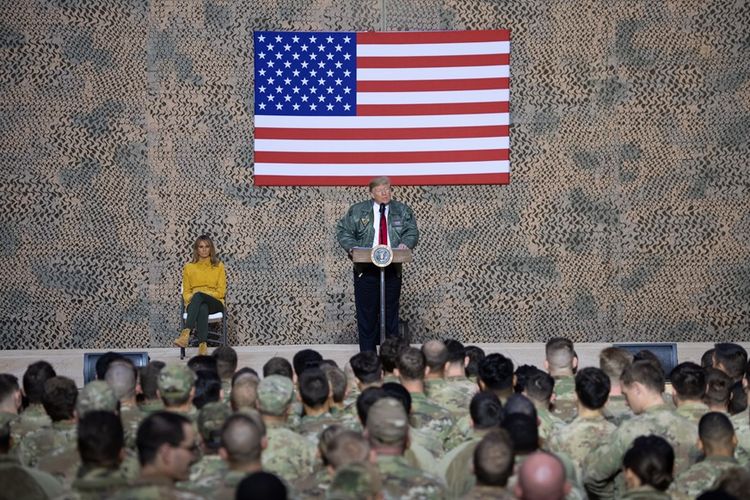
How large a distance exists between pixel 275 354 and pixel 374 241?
167 cm

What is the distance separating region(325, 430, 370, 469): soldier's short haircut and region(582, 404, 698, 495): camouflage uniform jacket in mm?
1250

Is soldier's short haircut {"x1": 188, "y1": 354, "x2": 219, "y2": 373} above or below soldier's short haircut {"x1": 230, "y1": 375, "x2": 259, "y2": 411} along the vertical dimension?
above

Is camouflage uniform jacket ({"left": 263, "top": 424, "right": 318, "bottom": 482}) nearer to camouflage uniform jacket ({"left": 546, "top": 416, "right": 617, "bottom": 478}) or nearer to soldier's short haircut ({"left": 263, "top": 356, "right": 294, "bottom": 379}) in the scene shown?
camouflage uniform jacket ({"left": 546, "top": 416, "right": 617, "bottom": 478})

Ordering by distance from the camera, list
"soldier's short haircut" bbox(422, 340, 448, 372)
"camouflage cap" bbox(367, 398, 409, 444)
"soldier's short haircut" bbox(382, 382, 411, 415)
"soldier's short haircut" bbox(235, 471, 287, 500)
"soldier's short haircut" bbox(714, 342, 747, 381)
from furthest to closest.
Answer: "soldier's short haircut" bbox(714, 342, 747, 381)
"soldier's short haircut" bbox(422, 340, 448, 372)
"soldier's short haircut" bbox(382, 382, 411, 415)
"camouflage cap" bbox(367, 398, 409, 444)
"soldier's short haircut" bbox(235, 471, 287, 500)

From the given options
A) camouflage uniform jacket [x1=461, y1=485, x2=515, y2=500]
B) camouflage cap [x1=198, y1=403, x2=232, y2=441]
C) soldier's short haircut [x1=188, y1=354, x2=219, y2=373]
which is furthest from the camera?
soldier's short haircut [x1=188, y1=354, x2=219, y2=373]

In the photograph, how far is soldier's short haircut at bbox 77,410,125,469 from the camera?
174 inches

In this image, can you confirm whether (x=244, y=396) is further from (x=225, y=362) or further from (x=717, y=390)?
(x=717, y=390)

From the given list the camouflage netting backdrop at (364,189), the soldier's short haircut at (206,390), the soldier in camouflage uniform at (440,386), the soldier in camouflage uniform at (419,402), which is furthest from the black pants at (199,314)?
the soldier in camouflage uniform at (419,402)

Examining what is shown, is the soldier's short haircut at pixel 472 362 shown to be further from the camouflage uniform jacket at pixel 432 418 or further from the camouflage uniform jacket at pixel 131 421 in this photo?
the camouflage uniform jacket at pixel 131 421

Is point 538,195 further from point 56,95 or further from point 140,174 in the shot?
point 56,95

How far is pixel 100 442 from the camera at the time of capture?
441 centimetres

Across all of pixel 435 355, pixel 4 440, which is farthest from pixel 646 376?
pixel 4 440

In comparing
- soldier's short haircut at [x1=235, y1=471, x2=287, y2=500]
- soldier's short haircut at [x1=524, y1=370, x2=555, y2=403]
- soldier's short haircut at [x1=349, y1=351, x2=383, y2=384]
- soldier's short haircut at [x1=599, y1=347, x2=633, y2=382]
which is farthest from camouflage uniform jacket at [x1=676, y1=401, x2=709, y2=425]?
soldier's short haircut at [x1=235, y1=471, x2=287, y2=500]

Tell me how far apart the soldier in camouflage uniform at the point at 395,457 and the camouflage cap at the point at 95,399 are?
129cm
